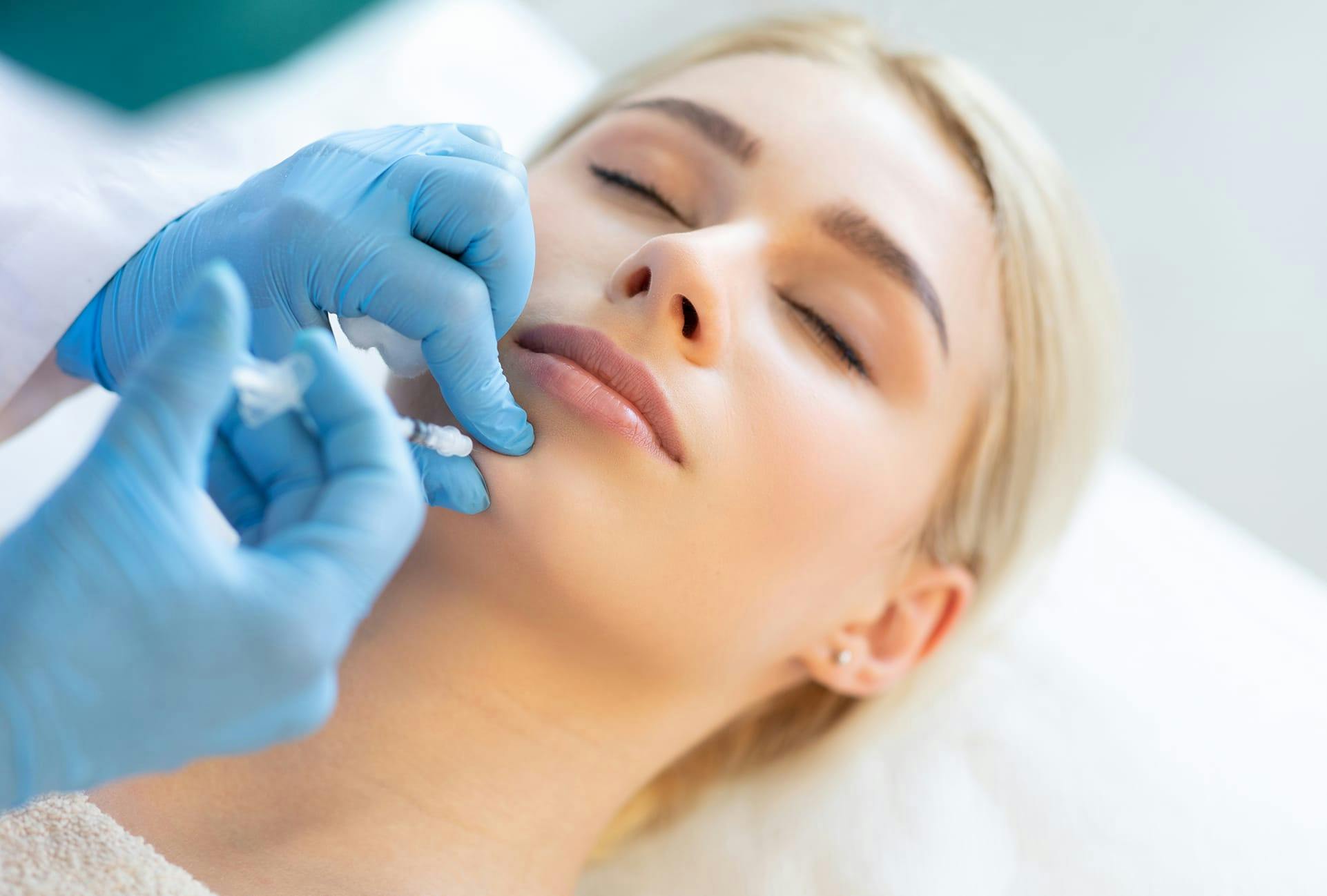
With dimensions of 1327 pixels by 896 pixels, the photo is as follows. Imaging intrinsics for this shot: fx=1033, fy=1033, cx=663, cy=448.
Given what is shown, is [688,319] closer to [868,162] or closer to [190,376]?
[868,162]

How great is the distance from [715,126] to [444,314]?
1.49 ft

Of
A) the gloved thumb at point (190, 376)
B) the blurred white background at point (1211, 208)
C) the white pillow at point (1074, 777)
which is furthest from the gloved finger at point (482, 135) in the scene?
the blurred white background at point (1211, 208)

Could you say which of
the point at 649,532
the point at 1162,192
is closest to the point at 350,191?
the point at 649,532

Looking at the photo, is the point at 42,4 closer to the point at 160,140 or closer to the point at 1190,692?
the point at 160,140

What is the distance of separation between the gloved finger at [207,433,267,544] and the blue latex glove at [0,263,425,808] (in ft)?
0.58

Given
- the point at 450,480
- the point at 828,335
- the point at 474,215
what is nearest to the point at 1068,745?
the point at 828,335

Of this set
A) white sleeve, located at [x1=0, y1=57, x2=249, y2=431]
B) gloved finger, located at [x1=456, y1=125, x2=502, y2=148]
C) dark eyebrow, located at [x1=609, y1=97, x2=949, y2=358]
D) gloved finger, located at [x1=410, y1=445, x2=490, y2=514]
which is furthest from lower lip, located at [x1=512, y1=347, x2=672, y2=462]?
white sleeve, located at [x1=0, y1=57, x2=249, y2=431]

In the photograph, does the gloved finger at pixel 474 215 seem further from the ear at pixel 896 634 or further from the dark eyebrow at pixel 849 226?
the ear at pixel 896 634

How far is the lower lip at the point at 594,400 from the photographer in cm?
94

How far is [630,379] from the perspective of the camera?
0.95m

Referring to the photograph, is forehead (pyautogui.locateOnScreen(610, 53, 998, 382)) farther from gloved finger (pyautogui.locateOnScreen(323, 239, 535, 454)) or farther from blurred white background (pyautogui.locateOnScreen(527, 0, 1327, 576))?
blurred white background (pyautogui.locateOnScreen(527, 0, 1327, 576))

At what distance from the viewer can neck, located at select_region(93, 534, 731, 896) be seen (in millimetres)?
Result: 1064

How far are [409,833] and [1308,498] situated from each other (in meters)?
2.08

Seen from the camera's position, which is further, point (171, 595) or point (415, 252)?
point (415, 252)
